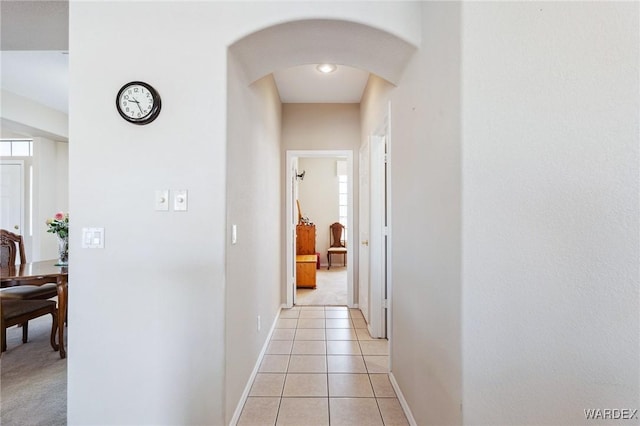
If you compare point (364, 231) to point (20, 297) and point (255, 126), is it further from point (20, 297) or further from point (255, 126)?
point (20, 297)

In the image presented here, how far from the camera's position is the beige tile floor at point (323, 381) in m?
1.75

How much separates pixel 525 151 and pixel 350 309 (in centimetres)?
317

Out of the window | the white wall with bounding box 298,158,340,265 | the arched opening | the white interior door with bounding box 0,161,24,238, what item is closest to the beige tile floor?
the arched opening

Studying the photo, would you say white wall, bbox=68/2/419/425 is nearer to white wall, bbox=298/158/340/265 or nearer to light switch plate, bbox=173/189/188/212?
light switch plate, bbox=173/189/188/212

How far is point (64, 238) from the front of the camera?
2.74 meters

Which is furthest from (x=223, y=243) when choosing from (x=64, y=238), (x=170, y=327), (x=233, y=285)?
(x=64, y=238)

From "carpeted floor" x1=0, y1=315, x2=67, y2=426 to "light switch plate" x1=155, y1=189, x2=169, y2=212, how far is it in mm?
1454

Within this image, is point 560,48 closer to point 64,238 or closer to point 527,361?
point 527,361

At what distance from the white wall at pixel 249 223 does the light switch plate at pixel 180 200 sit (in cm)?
23

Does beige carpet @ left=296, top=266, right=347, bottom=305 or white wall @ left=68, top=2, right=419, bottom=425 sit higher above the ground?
white wall @ left=68, top=2, right=419, bottom=425

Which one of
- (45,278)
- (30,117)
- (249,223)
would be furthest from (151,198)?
(30,117)

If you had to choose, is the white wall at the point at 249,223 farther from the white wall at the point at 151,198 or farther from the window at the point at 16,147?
the window at the point at 16,147

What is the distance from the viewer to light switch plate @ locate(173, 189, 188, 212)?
1.54 meters

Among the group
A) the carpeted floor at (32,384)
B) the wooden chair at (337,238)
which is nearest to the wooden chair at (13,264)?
the carpeted floor at (32,384)
